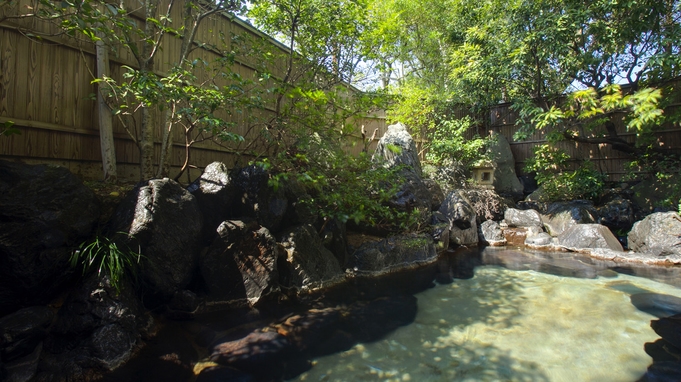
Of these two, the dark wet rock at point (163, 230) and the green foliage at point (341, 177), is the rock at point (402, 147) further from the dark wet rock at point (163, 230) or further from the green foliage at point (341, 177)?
the dark wet rock at point (163, 230)

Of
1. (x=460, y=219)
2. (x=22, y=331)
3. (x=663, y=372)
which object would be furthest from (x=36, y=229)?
(x=460, y=219)

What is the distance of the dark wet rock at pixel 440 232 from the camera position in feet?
24.7

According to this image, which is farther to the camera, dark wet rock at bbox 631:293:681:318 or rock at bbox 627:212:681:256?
rock at bbox 627:212:681:256

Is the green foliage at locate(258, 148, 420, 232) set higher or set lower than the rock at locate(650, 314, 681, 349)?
higher

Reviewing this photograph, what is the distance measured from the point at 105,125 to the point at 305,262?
2.99 m

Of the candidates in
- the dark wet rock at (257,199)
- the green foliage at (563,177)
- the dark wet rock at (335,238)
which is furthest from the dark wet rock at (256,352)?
the green foliage at (563,177)

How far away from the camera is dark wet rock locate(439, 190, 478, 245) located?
8258mm

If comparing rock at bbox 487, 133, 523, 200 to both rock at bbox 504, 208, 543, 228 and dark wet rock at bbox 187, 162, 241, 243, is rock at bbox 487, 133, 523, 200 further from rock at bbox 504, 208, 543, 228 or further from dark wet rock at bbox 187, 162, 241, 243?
dark wet rock at bbox 187, 162, 241, 243

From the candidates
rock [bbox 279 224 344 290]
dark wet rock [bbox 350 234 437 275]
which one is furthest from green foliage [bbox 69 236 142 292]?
dark wet rock [bbox 350 234 437 275]

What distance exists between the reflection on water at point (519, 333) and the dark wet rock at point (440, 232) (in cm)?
153

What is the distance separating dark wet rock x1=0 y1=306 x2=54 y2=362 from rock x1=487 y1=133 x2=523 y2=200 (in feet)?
36.3

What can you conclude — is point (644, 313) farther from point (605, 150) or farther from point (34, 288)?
point (605, 150)

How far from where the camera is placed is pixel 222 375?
2.79m

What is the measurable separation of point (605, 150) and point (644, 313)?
7.41 meters
